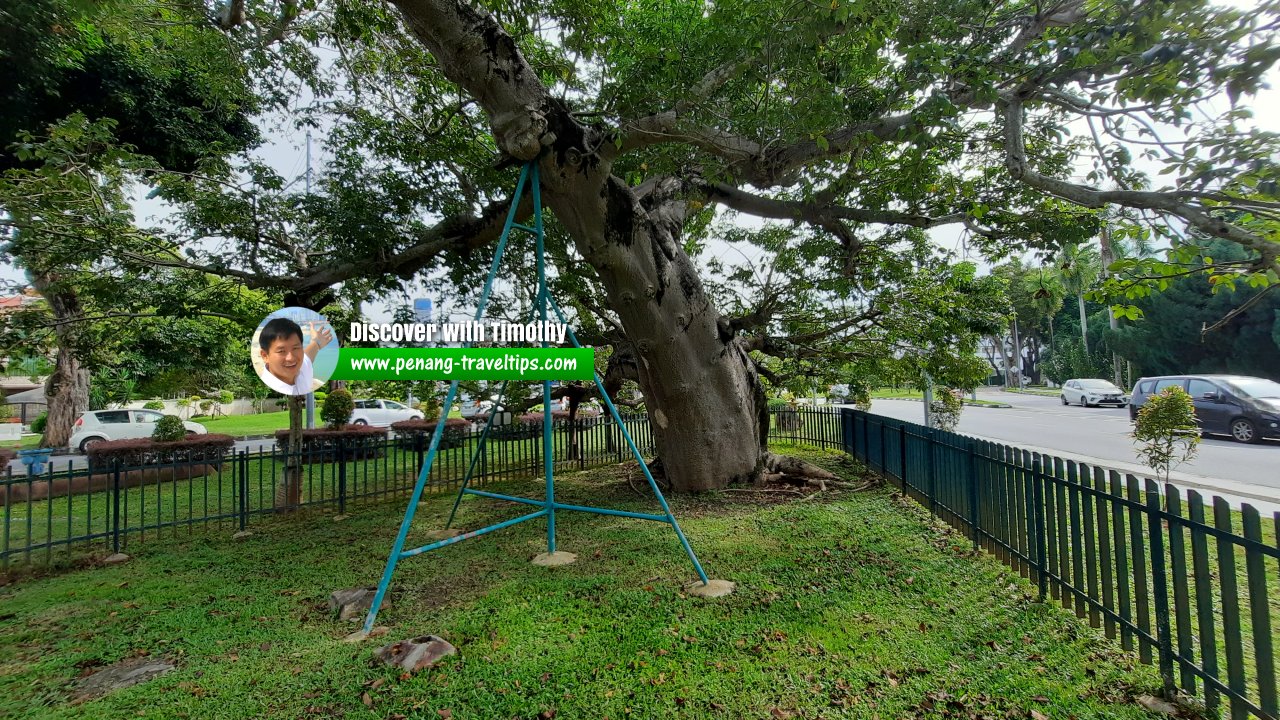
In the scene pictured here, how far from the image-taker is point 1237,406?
40.9 ft

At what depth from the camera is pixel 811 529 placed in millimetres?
6039

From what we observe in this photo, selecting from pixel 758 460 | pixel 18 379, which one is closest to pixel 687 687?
pixel 758 460

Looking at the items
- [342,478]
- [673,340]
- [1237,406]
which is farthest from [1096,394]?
[342,478]

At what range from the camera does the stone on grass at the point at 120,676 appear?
3.11 m

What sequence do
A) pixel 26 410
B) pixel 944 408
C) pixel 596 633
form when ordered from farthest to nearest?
pixel 26 410 → pixel 944 408 → pixel 596 633

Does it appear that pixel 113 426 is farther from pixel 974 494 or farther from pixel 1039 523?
pixel 1039 523

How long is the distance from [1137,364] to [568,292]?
37.3 m

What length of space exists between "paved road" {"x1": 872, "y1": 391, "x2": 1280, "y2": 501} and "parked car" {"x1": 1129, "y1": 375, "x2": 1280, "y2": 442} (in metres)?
0.31

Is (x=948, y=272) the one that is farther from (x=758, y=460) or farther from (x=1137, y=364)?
(x=1137, y=364)

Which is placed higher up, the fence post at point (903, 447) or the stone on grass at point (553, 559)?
the fence post at point (903, 447)

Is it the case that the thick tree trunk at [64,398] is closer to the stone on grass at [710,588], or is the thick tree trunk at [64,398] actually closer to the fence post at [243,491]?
the fence post at [243,491]

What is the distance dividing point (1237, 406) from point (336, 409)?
72.5 ft

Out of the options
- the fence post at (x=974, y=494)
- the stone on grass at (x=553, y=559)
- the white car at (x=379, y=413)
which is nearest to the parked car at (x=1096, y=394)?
the fence post at (x=974, y=494)

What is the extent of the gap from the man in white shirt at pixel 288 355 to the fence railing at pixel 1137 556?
28.1 ft
